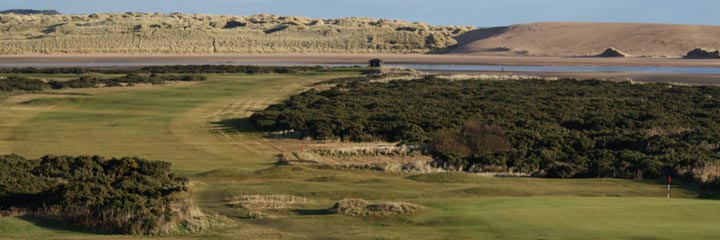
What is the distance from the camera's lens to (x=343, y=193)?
2162 cm

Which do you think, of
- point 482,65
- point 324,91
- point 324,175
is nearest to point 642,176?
point 324,175

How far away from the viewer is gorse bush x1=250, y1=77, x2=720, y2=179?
29.8 m

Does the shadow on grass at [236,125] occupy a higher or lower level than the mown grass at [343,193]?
lower

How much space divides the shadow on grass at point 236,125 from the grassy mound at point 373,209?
21820mm

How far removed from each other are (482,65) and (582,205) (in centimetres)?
8532

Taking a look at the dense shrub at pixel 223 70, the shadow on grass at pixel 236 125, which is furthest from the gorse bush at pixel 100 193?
the dense shrub at pixel 223 70

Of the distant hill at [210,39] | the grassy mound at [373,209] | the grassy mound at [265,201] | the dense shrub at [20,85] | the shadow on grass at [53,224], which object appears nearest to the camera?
the shadow on grass at [53,224]

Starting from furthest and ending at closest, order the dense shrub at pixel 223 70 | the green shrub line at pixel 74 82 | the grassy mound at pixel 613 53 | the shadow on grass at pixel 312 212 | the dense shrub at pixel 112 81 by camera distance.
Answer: the grassy mound at pixel 613 53
the dense shrub at pixel 223 70
the dense shrub at pixel 112 81
the green shrub line at pixel 74 82
the shadow on grass at pixel 312 212

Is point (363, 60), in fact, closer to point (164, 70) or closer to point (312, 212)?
point (164, 70)

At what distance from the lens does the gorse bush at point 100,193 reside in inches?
670

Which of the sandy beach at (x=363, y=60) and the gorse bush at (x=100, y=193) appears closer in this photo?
the gorse bush at (x=100, y=193)

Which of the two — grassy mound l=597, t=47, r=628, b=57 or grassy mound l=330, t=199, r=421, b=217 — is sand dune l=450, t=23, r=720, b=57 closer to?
grassy mound l=597, t=47, r=628, b=57

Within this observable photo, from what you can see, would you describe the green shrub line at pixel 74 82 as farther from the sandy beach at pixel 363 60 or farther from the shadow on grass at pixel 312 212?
the shadow on grass at pixel 312 212

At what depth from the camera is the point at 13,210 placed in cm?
1936
